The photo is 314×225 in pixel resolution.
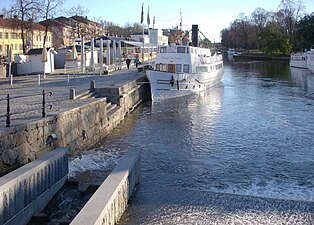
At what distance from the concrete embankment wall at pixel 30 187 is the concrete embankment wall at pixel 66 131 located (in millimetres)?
862

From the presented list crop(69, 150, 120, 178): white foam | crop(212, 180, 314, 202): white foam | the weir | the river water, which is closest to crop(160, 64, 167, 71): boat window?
the river water

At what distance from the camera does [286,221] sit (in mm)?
9633

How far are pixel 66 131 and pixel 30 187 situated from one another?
548 centimetres

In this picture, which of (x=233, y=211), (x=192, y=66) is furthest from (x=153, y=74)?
(x=233, y=211)

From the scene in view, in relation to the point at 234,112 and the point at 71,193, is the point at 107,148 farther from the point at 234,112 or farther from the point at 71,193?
the point at 234,112

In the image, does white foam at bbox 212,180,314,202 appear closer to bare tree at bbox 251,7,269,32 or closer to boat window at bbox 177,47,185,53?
boat window at bbox 177,47,185,53

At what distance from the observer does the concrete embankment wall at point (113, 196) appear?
748cm

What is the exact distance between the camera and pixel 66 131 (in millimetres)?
14602

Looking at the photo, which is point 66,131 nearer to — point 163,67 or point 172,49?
point 163,67

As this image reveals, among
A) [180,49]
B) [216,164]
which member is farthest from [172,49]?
[216,164]

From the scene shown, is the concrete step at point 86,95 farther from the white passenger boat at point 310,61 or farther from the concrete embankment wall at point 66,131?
the white passenger boat at point 310,61

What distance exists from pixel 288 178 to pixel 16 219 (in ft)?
26.5

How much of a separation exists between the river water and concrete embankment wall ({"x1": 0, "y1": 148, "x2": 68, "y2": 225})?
1752mm

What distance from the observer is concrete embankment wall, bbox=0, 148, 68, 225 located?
8.28 m
